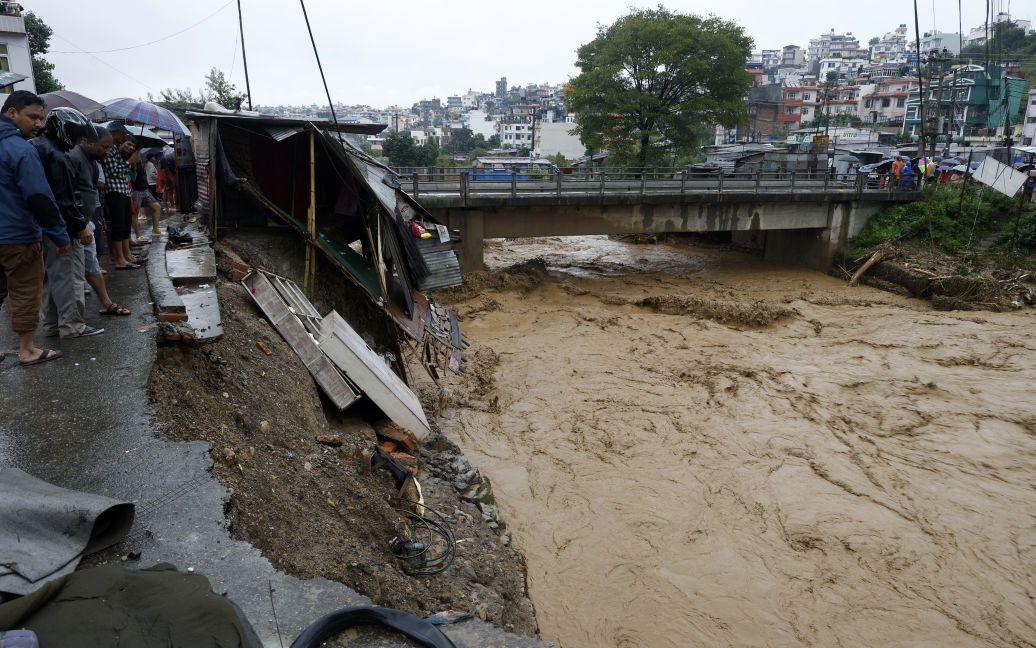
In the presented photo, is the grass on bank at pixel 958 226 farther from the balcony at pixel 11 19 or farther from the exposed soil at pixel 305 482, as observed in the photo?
the balcony at pixel 11 19

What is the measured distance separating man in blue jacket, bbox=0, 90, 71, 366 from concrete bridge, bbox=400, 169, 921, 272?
13029mm

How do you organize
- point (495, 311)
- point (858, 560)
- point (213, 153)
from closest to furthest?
point (858, 560) → point (213, 153) → point (495, 311)

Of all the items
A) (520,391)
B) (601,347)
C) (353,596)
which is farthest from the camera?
(601,347)

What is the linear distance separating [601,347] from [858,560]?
7647 mm

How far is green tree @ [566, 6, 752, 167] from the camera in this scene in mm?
26219

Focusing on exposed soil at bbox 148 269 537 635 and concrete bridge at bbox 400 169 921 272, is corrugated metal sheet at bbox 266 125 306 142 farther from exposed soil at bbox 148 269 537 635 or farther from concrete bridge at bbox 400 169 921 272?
concrete bridge at bbox 400 169 921 272

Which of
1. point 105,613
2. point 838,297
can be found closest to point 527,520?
point 105,613

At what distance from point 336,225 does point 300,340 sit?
3.93 m

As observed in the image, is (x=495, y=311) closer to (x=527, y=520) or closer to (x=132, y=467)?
(x=527, y=520)

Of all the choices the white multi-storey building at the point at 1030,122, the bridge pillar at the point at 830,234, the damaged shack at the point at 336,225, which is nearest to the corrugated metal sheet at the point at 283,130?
the damaged shack at the point at 336,225

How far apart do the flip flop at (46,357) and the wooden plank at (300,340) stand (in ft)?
8.18

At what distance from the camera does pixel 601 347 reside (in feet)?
45.8

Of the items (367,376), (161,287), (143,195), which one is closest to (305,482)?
(367,376)

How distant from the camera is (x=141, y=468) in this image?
3723mm
